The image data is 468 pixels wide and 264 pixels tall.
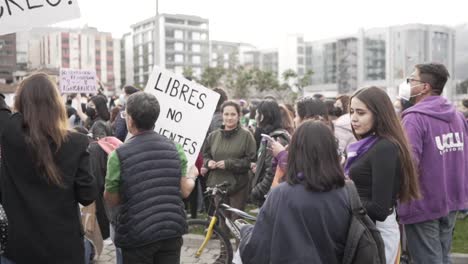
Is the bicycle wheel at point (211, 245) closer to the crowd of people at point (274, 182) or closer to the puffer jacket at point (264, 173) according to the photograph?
the puffer jacket at point (264, 173)

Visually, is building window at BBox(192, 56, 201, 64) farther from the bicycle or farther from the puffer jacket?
the puffer jacket

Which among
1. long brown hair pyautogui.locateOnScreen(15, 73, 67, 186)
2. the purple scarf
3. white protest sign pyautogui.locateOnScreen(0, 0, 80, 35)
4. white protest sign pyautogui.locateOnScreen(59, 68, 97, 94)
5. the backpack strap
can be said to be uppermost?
white protest sign pyautogui.locateOnScreen(0, 0, 80, 35)

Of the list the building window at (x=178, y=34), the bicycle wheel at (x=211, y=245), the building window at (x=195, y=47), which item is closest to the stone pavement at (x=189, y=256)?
the bicycle wheel at (x=211, y=245)

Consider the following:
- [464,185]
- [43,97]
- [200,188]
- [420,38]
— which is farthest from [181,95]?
[420,38]

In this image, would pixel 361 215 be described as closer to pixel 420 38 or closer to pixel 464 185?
pixel 464 185

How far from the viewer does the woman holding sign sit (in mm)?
6695

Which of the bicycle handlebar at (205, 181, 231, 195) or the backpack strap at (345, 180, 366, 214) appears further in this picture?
the bicycle handlebar at (205, 181, 231, 195)

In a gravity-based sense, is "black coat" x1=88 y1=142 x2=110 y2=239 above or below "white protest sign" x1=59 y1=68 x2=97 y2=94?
below

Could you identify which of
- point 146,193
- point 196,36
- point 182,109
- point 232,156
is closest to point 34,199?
point 146,193

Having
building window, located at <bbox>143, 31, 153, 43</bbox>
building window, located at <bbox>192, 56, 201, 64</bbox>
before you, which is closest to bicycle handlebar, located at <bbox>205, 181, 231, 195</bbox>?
building window, located at <bbox>143, 31, 153, 43</bbox>

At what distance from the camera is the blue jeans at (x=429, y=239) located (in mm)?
4445

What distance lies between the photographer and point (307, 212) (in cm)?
278

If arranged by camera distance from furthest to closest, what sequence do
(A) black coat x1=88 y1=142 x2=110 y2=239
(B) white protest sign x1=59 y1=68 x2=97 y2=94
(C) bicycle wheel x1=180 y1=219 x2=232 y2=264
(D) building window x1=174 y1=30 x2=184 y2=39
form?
(D) building window x1=174 y1=30 x2=184 y2=39, (B) white protest sign x1=59 y1=68 x2=97 y2=94, (C) bicycle wheel x1=180 y1=219 x2=232 y2=264, (A) black coat x1=88 y1=142 x2=110 y2=239

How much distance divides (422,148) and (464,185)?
594mm
